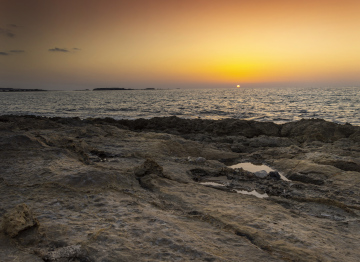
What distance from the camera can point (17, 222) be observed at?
9.12 feet

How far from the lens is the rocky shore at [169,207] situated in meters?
2.72

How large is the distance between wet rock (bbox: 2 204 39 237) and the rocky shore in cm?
1

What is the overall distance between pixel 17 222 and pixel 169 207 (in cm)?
213

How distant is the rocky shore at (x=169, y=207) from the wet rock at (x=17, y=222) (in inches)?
0.5

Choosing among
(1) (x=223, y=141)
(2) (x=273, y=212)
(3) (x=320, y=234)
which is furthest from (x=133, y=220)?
(1) (x=223, y=141)

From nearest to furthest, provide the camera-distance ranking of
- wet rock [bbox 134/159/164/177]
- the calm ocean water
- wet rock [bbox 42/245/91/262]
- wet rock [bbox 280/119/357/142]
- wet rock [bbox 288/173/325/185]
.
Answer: wet rock [bbox 42/245/91/262], wet rock [bbox 134/159/164/177], wet rock [bbox 288/173/325/185], wet rock [bbox 280/119/357/142], the calm ocean water

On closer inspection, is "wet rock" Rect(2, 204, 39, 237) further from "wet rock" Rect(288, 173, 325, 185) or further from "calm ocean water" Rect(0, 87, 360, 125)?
"calm ocean water" Rect(0, 87, 360, 125)

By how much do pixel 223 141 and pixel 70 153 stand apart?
23.9ft

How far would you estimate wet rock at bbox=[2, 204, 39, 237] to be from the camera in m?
2.72

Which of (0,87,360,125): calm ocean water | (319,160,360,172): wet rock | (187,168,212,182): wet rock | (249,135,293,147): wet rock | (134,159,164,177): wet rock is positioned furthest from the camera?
(0,87,360,125): calm ocean water

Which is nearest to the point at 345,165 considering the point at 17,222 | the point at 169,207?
the point at 169,207

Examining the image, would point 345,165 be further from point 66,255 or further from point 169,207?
point 66,255

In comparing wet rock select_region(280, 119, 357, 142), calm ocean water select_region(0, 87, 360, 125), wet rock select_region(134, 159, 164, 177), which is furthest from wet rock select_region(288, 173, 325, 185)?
calm ocean water select_region(0, 87, 360, 125)

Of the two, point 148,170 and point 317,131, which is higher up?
point 317,131
